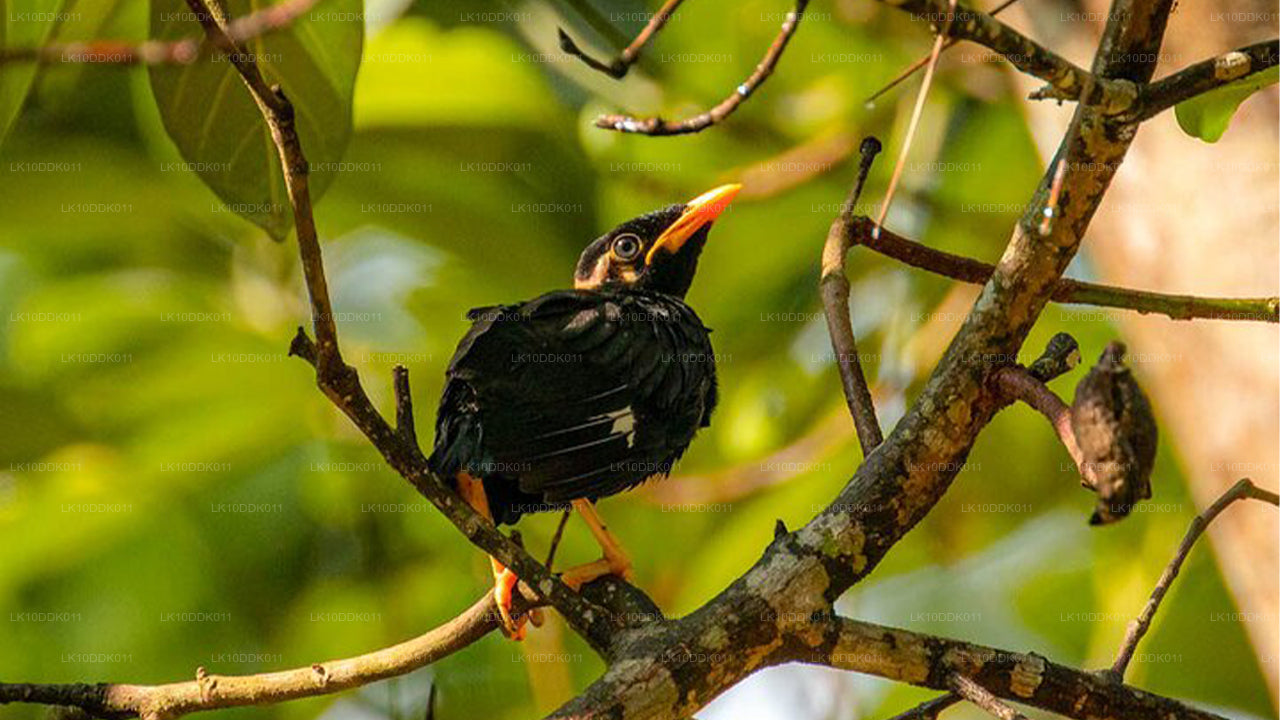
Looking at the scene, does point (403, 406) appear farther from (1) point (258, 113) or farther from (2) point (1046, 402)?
(1) point (258, 113)

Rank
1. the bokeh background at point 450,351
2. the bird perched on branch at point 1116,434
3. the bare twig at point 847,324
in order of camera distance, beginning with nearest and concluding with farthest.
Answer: the bird perched on branch at point 1116,434
the bare twig at point 847,324
the bokeh background at point 450,351

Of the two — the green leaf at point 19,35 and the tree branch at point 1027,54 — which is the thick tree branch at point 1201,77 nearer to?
the tree branch at point 1027,54

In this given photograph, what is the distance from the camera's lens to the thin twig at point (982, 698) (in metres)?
2.23

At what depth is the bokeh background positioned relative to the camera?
5414 millimetres

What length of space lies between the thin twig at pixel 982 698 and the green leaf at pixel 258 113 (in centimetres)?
180

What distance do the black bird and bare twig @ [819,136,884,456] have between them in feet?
2.36

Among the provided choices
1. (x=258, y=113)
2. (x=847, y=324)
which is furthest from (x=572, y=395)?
(x=258, y=113)

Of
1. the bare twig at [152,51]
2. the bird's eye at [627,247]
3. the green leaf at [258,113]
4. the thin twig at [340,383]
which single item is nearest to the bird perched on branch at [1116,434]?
the thin twig at [340,383]

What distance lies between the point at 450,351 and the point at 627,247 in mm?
1126

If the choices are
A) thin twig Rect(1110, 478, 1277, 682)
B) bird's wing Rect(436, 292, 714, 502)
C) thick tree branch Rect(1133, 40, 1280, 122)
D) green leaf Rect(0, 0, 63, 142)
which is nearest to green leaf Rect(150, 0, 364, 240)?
green leaf Rect(0, 0, 63, 142)

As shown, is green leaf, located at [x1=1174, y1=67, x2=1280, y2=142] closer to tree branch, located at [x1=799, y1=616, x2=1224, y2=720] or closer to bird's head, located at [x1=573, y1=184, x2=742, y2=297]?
tree branch, located at [x1=799, y1=616, x2=1224, y2=720]

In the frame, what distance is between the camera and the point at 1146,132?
4.13 m

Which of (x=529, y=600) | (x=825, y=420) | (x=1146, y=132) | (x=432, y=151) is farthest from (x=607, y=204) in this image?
(x=529, y=600)

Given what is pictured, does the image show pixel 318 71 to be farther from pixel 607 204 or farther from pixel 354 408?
pixel 607 204
